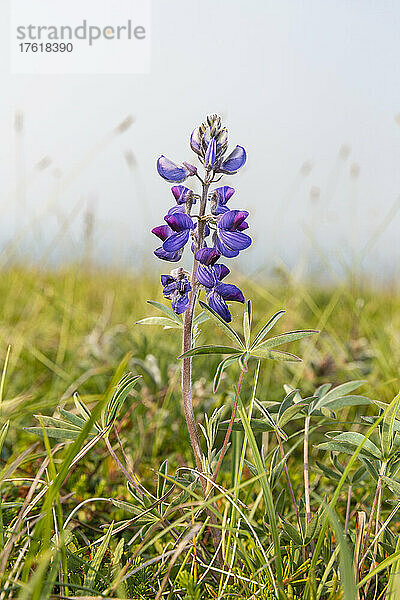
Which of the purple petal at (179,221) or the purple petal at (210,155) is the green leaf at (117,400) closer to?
the purple petal at (179,221)

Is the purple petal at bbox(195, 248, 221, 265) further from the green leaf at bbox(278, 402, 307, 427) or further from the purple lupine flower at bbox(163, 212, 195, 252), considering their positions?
the green leaf at bbox(278, 402, 307, 427)

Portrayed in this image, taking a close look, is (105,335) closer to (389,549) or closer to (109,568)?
(109,568)

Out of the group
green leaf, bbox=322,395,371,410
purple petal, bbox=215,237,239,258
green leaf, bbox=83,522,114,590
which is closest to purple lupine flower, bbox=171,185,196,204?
purple petal, bbox=215,237,239,258

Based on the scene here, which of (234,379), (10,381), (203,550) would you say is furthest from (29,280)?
(203,550)

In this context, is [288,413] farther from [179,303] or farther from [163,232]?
[163,232]

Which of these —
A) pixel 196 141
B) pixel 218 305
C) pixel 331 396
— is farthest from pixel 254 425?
pixel 196 141
